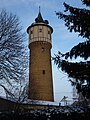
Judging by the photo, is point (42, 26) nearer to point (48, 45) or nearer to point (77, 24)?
point (48, 45)

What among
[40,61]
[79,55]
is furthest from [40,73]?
[79,55]

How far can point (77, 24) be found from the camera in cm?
1168

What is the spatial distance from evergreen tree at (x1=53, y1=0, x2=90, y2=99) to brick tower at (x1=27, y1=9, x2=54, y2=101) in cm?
2431

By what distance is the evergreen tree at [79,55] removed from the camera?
11242 millimetres

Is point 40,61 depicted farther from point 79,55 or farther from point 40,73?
point 79,55

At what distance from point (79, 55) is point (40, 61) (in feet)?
91.0

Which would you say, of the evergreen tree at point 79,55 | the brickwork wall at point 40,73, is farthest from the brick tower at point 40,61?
the evergreen tree at point 79,55

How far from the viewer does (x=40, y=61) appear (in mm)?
39375

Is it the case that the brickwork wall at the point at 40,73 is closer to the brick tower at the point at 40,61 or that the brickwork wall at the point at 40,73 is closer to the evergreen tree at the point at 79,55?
the brick tower at the point at 40,61

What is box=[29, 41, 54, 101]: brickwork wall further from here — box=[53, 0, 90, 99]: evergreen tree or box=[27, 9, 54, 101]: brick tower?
box=[53, 0, 90, 99]: evergreen tree

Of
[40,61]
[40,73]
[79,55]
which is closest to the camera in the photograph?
[79,55]

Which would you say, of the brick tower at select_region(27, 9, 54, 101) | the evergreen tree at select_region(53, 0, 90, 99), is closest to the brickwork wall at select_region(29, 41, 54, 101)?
the brick tower at select_region(27, 9, 54, 101)

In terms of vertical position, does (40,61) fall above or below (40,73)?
above

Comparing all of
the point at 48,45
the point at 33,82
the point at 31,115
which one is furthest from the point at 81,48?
the point at 48,45
